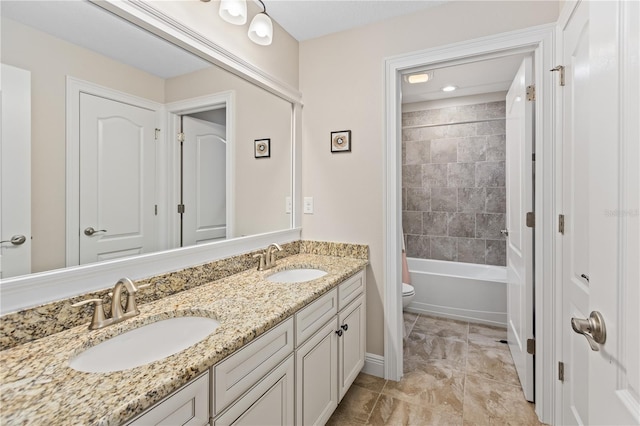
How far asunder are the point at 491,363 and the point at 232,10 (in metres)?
2.81

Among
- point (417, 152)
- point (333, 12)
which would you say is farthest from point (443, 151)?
point (333, 12)

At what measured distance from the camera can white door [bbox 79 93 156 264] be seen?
1109 mm

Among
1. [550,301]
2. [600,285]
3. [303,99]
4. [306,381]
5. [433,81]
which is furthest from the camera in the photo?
[433,81]

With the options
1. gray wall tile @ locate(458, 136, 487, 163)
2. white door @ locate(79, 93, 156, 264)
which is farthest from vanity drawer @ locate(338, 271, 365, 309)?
gray wall tile @ locate(458, 136, 487, 163)

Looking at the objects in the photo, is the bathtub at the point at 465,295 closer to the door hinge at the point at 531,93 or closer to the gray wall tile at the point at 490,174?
Result: the gray wall tile at the point at 490,174

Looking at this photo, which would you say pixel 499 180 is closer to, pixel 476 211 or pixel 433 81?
pixel 476 211

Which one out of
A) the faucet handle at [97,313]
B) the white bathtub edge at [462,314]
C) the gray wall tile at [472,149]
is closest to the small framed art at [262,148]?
the faucet handle at [97,313]

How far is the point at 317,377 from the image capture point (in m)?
1.44

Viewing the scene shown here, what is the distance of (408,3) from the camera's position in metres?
1.89

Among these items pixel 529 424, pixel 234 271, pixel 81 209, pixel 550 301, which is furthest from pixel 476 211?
pixel 81 209

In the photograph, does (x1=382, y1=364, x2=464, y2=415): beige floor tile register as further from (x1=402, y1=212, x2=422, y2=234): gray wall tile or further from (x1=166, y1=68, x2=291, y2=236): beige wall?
(x1=402, y1=212, x2=422, y2=234): gray wall tile

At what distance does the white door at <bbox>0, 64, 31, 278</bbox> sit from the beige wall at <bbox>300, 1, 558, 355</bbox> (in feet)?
5.30

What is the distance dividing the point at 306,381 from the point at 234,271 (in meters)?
0.69

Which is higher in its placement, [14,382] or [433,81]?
[433,81]
